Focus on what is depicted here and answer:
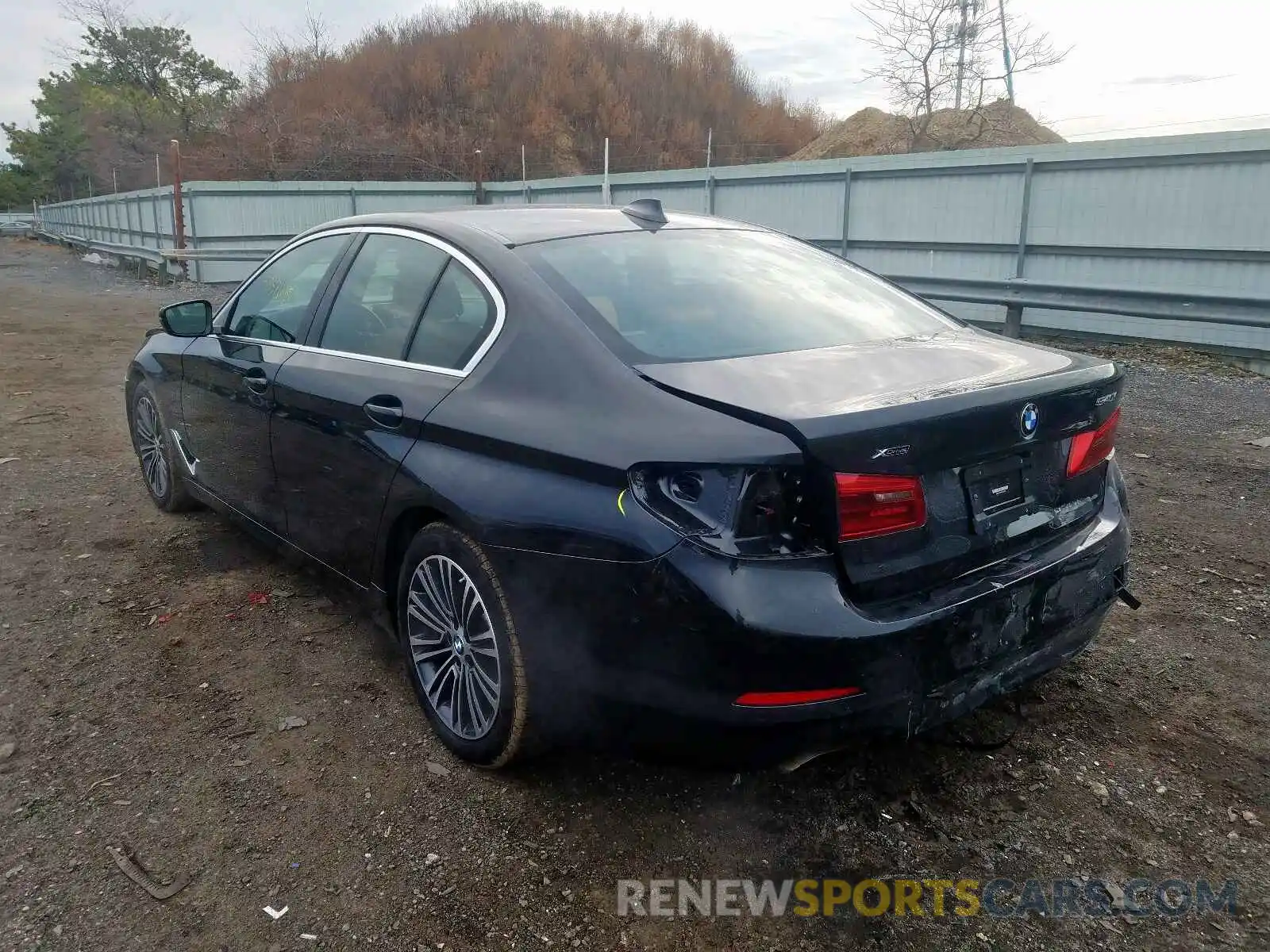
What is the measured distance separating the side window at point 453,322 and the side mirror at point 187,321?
1785 millimetres

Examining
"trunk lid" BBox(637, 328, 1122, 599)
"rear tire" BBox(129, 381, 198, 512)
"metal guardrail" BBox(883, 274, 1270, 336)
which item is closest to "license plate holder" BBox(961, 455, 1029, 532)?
"trunk lid" BBox(637, 328, 1122, 599)

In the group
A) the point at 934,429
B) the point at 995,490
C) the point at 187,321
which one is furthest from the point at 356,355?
the point at 995,490

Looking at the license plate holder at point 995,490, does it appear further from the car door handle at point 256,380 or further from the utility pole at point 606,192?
the utility pole at point 606,192

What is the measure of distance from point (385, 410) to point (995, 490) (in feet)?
5.80

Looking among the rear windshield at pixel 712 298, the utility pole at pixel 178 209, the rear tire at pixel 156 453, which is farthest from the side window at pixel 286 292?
the utility pole at pixel 178 209

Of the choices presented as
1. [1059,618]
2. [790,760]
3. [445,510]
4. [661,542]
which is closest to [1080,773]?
[1059,618]

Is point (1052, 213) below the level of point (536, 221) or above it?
above

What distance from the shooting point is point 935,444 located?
2.11 metres

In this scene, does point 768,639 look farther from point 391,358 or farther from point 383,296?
point 383,296

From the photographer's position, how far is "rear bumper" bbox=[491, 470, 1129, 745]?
203 centimetres

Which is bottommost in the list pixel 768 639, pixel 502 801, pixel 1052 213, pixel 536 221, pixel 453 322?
pixel 502 801

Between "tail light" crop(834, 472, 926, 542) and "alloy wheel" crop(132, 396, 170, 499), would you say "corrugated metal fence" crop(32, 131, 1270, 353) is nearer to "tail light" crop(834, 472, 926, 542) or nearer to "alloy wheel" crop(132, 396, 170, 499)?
"alloy wheel" crop(132, 396, 170, 499)

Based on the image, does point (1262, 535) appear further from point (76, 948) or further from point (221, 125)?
point (221, 125)

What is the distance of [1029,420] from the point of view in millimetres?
2293
